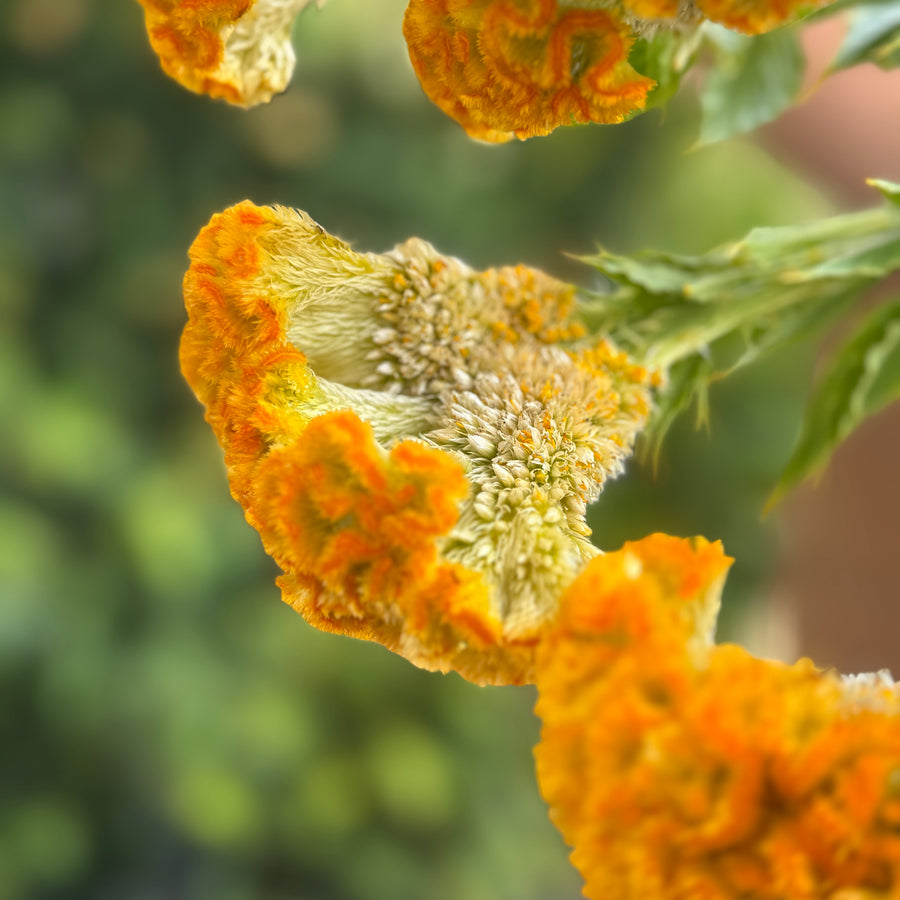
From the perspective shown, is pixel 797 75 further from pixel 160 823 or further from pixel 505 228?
pixel 160 823

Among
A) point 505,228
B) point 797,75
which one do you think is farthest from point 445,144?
point 797,75

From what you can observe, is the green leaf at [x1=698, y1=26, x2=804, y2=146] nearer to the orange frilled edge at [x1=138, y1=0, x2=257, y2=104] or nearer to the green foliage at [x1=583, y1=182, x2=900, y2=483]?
the green foliage at [x1=583, y1=182, x2=900, y2=483]

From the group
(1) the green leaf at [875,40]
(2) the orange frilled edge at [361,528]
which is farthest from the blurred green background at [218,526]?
(2) the orange frilled edge at [361,528]

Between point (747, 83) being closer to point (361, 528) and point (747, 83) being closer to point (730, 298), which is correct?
point (730, 298)

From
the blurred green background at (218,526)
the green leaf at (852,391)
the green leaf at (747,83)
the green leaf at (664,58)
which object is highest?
the green leaf at (664,58)

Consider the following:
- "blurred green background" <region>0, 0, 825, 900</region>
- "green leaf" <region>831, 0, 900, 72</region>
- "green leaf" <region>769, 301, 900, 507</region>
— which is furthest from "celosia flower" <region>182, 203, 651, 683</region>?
"blurred green background" <region>0, 0, 825, 900</region>

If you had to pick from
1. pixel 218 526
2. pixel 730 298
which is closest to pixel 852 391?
pixel 730 298

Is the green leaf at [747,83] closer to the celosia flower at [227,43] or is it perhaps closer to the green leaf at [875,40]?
the green leaf at [875,40]
